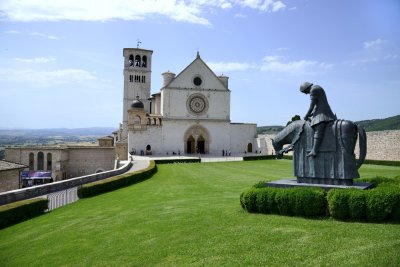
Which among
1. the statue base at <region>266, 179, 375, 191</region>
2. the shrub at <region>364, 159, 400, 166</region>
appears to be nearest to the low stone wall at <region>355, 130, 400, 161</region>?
the shrub at <region>364, 159, 400, 166</region>

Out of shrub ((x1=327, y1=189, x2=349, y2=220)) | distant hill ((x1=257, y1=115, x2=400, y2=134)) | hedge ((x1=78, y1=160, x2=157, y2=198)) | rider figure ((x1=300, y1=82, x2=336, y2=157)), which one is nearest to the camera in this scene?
shrub ((x1=327, y1=189, x2=349, y2=220))

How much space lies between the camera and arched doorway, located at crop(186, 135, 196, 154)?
53.0 metres

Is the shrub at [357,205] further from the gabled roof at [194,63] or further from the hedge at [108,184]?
the gabled roof at [194,63]

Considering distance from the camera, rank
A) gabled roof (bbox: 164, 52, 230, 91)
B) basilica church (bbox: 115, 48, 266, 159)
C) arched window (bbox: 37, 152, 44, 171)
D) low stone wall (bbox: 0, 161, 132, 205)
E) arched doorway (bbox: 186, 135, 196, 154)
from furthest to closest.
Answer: arched doorway (bbox: 186, 135, 196, 154)
gabled roof (bbox: 164, 52, 230, 91)
basilica church (bbox: 115, 48, 266, 159)
arched window (bbox: 37, 152, 44, 171)
low stone wall (bbox: 0, 161, 132, 205)

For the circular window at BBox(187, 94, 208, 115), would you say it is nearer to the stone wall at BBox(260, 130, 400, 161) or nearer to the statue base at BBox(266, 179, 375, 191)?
the stone wall at BBox(260, 130, 400, 161)

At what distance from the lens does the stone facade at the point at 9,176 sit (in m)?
25.4

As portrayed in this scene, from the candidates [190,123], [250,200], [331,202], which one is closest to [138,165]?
[190,123]

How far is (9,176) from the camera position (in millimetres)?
26359

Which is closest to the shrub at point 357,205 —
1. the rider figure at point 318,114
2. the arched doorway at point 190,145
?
the rider figure at point 318,114

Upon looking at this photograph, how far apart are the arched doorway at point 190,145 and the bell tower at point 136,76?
49.9ft

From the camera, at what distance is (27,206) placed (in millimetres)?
13188

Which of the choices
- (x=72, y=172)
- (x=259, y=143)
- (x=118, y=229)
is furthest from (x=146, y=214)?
(x=259, y=143)

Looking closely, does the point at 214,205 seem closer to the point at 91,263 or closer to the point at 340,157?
the point at 340,157

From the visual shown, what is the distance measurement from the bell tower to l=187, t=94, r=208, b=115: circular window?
14884mm
